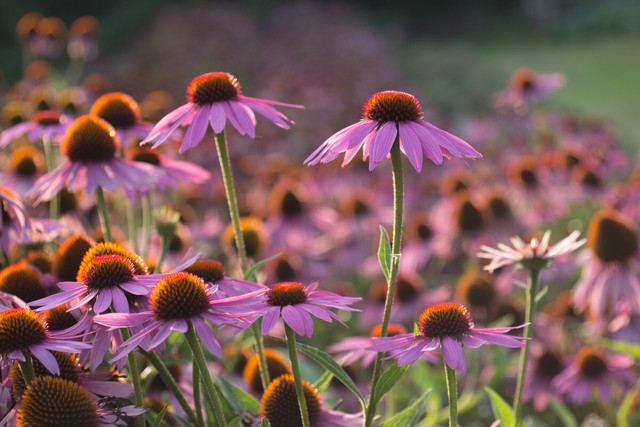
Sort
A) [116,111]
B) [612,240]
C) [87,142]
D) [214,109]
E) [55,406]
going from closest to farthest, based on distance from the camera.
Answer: [55,406] → [214,109] → [87,142] → [116,111] → [612,240]

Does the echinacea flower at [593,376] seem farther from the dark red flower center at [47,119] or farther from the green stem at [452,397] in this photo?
the dark red flower center at [47,119]

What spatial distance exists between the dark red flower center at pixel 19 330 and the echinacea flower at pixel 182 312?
11cm

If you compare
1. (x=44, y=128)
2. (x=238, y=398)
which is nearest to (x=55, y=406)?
(x=238, y=398)

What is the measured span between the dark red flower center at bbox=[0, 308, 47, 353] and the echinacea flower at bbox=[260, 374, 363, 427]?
376 millimetres

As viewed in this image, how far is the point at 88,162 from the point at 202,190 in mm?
3163

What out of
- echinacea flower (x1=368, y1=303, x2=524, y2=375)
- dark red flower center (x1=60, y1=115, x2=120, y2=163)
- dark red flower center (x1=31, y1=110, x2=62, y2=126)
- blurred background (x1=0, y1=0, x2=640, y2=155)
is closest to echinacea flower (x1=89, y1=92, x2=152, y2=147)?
dark red flower center (x1=60, y1=115, x2=120, y2=163)

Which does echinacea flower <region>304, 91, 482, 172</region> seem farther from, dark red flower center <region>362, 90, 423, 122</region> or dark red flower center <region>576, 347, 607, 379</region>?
dark red flower center <region>576, 347, 607, 379</region>

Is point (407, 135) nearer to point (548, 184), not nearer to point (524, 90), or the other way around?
point (548, 184)

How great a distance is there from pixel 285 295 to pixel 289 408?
0.22 m

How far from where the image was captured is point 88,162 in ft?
4.78

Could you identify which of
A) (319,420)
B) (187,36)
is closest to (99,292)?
(319,420)

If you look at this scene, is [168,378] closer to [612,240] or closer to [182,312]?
[182,312]

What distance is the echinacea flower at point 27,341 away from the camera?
88 centimetres

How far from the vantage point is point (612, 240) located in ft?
7.16
